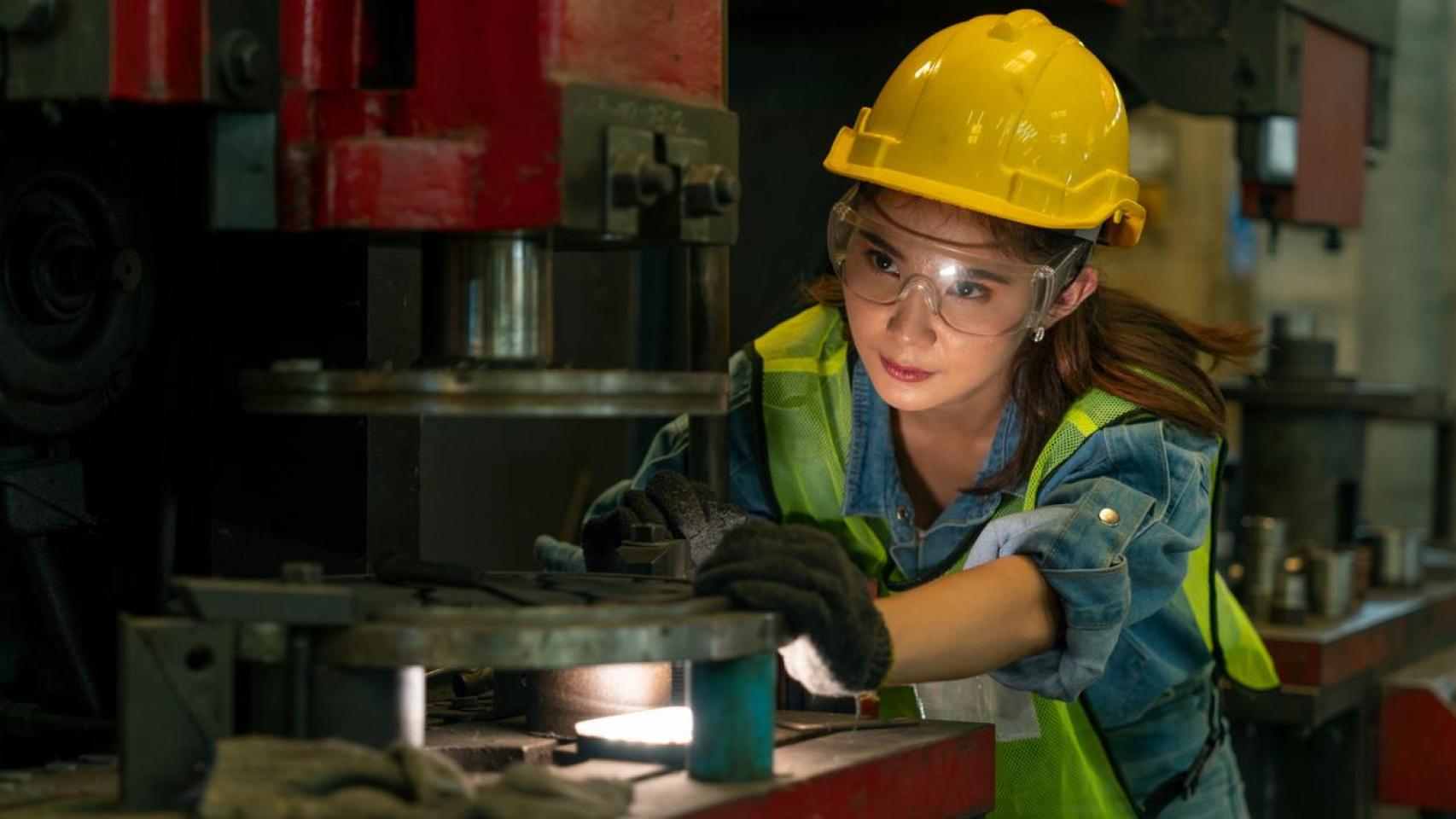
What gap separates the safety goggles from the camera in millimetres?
1865

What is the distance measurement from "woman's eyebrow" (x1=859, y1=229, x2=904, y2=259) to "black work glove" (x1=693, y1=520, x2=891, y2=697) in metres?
0.57

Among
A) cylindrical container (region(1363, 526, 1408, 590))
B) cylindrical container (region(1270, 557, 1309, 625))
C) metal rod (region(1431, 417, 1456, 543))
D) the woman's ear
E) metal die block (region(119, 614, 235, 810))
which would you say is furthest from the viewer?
metal rod (region(1431, 417, 1456, 543))

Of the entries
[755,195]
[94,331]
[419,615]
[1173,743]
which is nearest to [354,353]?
[94,331]

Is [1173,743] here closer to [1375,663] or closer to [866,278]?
[866,278]

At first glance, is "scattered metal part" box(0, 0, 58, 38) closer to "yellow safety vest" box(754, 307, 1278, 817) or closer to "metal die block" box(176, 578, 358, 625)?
"metal die block" box(176, 578, 358, 625)

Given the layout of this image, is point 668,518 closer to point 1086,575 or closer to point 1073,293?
point 1086,575

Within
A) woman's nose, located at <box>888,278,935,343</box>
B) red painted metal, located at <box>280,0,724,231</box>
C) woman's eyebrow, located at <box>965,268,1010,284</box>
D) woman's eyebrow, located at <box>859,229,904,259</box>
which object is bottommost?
woman's nose, located at <box>888,278,935,343</box>

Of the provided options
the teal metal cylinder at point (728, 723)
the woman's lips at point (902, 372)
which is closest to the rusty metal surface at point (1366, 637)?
the woman's lips at point (902, 372)

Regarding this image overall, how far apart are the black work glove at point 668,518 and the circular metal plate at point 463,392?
1.25 feet

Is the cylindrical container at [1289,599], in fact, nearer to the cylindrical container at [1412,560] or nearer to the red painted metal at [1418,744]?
the red painted metal at [1418,744]

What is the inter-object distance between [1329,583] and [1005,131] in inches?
59.7

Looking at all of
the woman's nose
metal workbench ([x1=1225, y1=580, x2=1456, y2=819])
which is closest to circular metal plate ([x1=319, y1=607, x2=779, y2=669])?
the woman's nose

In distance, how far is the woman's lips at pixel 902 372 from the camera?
1882 millimetres

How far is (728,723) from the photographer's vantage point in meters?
1.29
